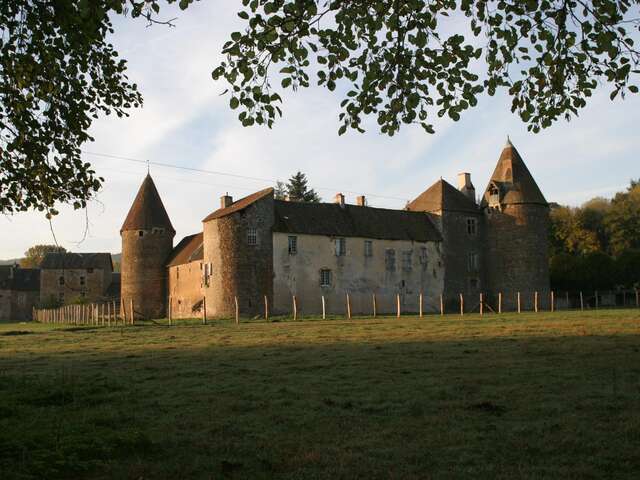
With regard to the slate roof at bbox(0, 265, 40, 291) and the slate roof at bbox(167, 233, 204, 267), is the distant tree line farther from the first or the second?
the slate roof at bbox(0, 265, 40, 291)

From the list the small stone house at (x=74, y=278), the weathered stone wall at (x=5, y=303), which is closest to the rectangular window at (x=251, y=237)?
the small stone house at (x=74, y=278)

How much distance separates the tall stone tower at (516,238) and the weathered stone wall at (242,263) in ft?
58.1

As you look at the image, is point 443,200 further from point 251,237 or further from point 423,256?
point 251,237

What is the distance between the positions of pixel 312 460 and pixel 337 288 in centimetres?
3934

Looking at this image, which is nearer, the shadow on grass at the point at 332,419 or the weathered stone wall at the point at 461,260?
the shadow on grass at the point at 332,419

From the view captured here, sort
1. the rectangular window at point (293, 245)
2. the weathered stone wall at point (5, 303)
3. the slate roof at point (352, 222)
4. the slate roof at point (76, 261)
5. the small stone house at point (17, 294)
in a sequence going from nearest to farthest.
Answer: the rectangular window at point (293, 245)
the slate roof at point (352, 222)
the slate roof at point (76, 261)
the weathered stone wall at point (5, 303)
the small stone house at point (17, 294)

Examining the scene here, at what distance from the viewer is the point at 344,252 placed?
4575 centimetres

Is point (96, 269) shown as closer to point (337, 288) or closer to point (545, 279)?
point (337, 288)

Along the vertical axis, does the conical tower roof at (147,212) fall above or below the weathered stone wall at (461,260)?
above

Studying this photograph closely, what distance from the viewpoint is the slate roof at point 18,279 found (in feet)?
255

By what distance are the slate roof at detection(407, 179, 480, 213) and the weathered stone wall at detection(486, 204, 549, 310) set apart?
105 inches

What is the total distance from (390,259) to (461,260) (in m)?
6.12

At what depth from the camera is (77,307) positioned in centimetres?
4550

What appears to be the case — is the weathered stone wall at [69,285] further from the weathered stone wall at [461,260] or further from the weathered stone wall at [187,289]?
the weathered stone wall at [461,260]
